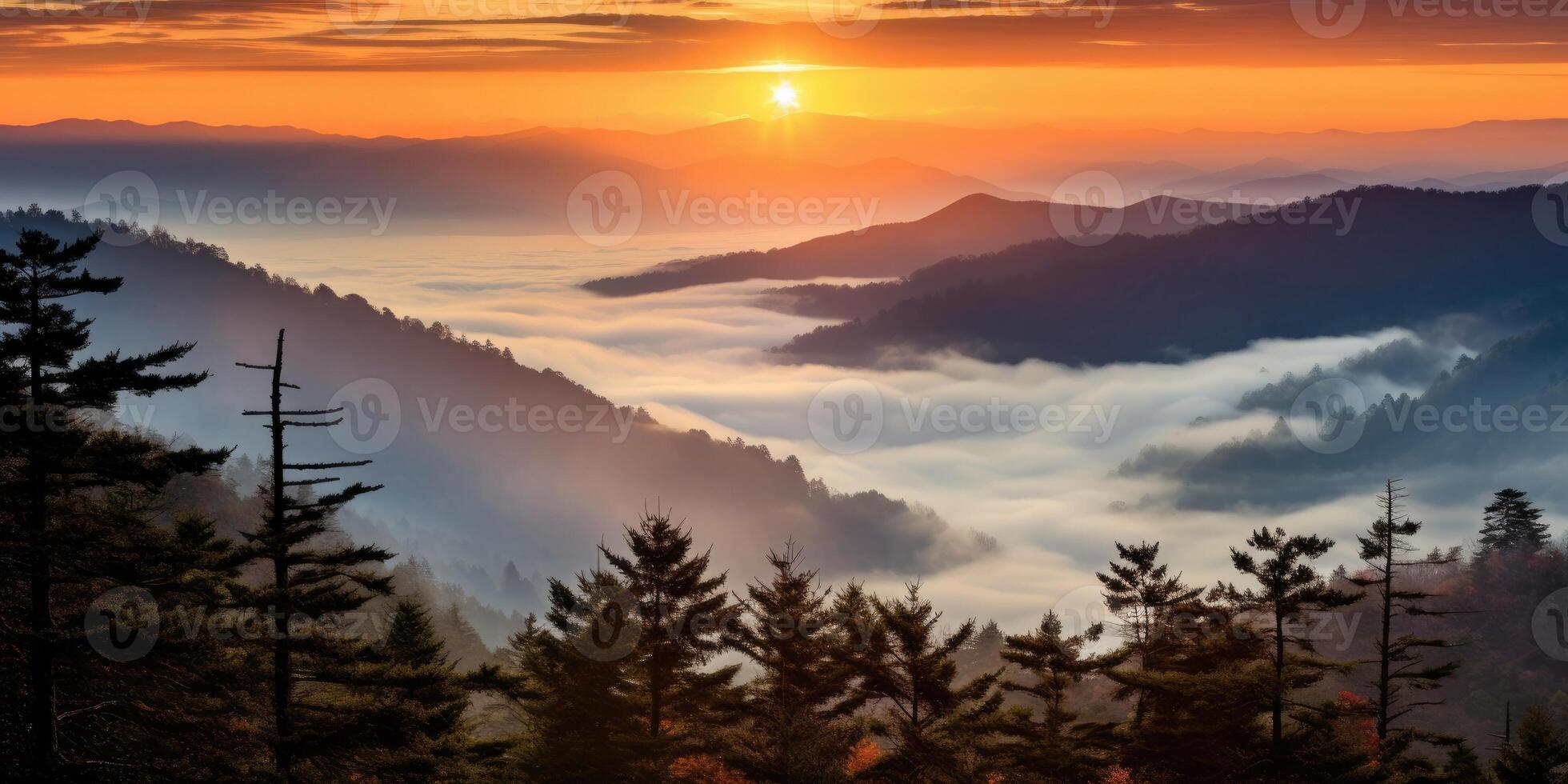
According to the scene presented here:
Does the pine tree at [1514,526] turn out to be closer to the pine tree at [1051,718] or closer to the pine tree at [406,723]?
the pine tree at [1051,718]

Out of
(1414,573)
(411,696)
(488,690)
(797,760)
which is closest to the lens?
(488,690)

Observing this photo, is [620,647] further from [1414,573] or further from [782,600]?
[1414,573]

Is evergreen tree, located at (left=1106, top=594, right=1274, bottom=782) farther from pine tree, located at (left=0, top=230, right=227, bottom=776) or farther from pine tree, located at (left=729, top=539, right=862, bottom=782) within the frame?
pine tree, located at (left=0, top=230, right=227, bottom=776)

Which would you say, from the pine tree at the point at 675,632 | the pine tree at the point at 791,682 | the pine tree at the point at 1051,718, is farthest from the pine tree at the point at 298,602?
the pine tree at the point at 1051,718

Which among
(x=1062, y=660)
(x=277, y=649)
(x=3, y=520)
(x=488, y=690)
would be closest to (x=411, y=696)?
(x=488, y=690)

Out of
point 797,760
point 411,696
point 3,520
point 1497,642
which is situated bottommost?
point 1497,642

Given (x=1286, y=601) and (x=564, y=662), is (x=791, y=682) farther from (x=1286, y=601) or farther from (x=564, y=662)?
(x=1286, y=601)
